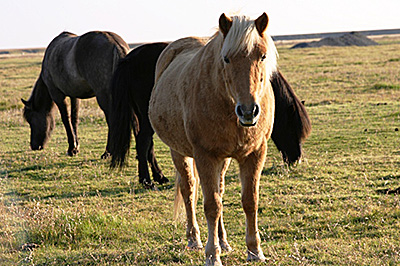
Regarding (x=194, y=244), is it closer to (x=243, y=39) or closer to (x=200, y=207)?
(x=200, y=207)

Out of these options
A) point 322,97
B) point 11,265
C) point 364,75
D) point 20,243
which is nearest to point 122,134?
point 20,243

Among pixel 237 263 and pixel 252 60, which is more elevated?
pixel 252 60

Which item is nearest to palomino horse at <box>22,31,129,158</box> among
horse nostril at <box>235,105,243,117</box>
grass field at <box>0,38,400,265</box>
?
grass field at <box>0,38,400,265</box>

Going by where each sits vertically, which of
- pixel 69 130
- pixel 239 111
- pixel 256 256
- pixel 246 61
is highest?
pixel 246 61

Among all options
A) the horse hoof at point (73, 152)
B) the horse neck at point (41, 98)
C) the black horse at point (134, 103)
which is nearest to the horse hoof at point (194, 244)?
the black horse at point (134, 103)

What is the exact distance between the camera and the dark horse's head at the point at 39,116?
35.4 ft

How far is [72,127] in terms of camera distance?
10.8m

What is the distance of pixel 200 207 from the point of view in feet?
20.9

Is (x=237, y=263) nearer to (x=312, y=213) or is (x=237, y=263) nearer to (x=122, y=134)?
(x=312, y=213)

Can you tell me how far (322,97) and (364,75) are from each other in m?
5.86

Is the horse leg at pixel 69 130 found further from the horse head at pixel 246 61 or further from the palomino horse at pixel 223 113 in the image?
the horse head at pixel 246 61

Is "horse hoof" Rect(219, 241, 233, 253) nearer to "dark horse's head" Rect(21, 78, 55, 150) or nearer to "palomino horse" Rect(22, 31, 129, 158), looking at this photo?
"palomino horse" Rect(22, 31, 129, 158)

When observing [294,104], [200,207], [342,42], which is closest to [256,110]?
[200,207]

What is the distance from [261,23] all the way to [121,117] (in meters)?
4.09
